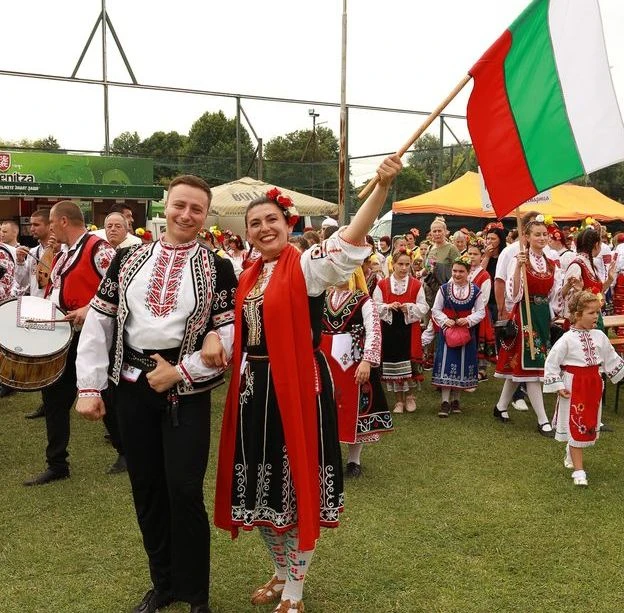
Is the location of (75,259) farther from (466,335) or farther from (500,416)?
(500,416)

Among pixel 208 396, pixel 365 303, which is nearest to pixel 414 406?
pixel 365 303

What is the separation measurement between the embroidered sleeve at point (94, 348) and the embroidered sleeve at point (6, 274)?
3.94m

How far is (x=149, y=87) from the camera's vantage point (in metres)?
17.0

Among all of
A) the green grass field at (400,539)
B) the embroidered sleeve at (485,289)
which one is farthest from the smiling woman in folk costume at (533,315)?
the green grass field at (400,539)

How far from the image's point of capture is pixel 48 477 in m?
5.14

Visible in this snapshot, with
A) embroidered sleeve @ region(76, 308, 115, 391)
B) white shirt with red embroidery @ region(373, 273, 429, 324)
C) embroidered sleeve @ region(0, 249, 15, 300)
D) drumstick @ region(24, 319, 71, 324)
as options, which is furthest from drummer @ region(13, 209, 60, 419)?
embroidered sleeve @ region(76, 308, 115, 391)

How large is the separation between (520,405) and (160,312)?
5447 millimetres

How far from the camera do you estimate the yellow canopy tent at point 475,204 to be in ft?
52.2

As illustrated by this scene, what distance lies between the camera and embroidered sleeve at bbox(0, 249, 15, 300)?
21.8 feet

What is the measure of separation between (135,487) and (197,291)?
92cm

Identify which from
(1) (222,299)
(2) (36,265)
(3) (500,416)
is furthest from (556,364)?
(2) (36,265)

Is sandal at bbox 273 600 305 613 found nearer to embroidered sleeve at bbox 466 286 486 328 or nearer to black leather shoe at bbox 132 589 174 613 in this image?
black leather shoe at bbox 132 589 174 613

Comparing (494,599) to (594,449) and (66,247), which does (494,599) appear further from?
(66,247)

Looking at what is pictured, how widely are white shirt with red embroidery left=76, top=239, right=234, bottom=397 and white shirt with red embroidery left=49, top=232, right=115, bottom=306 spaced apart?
6.66 ft
